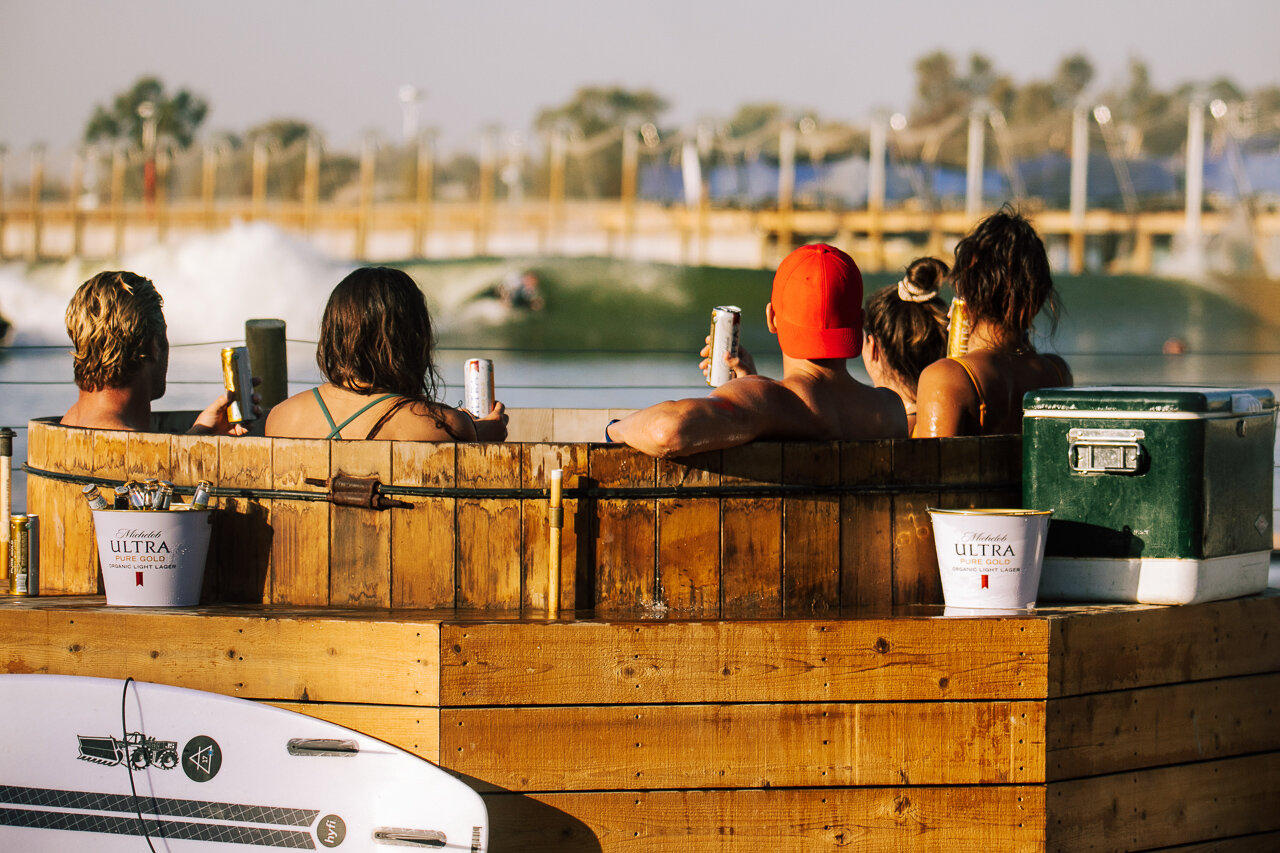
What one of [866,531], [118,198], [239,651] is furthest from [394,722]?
[118,198]

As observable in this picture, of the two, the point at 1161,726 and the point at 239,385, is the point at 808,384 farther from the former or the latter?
the point at 239,385

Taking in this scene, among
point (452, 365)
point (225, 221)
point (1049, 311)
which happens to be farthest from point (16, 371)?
point (1049, 311)

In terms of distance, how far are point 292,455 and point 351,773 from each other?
0.69 m

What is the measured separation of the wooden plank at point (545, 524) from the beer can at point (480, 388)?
95 cm

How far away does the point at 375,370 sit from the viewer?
3.33 metres

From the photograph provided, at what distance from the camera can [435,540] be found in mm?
3145

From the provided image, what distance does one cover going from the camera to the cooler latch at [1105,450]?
10.7 feet

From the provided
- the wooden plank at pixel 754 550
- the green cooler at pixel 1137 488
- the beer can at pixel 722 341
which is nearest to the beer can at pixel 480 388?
the beer can at pixel 722 341

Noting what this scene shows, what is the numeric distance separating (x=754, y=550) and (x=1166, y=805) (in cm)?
112

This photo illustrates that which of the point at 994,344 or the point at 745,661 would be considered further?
the point at 994,344

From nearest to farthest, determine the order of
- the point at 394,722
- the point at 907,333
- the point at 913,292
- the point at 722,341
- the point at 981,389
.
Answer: the point at 394,722 → the point at 722,341 → the point at 981,389 → the point at 913,292 → the point at 907,333

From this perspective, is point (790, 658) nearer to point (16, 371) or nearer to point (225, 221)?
point (16, 371)

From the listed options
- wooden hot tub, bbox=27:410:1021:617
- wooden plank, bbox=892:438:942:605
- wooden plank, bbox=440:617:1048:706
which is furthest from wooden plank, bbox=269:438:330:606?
wooden plank, bbox=892:438:942:605

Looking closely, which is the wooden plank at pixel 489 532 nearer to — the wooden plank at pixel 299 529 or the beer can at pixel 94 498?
the wooden plank at pixel 299 529
